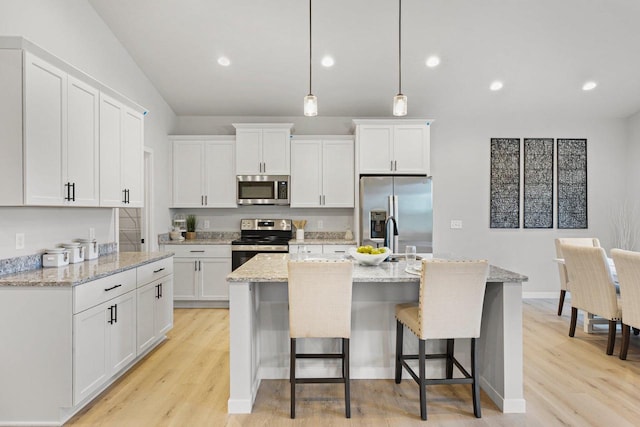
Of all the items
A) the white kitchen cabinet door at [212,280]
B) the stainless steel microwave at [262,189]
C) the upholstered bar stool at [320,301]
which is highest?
the stainless steel microwave at [262,189]

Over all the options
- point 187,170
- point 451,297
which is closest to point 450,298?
point 451,297

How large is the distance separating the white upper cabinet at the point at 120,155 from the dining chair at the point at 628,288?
173 inches

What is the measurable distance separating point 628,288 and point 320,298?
9.08ft

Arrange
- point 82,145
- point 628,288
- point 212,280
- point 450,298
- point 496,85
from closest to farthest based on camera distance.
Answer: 1. point 450,298
2. point 82,145
3. point 628,288
4. point 496,85
5. point 212,280

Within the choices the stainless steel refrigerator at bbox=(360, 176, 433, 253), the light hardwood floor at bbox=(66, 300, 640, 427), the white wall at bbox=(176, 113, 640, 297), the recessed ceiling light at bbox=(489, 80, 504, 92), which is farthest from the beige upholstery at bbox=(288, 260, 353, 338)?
the recessed ceiling light at bbox=(489, 80, 504, 92)

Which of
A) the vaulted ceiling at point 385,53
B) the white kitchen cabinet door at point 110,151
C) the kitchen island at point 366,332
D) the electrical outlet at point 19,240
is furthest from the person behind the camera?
the vaulted ceiling at point 385,53

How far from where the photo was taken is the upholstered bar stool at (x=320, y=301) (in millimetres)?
2256

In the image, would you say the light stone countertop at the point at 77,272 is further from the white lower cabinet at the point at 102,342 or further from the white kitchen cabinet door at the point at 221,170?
the white kitchen cabinet door at the point at 221,170

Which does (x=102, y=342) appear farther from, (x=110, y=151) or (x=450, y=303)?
(x=450, y=303)

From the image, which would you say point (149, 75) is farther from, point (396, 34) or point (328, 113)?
point (396, 34)

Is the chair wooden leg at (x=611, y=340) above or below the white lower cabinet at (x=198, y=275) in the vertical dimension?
below

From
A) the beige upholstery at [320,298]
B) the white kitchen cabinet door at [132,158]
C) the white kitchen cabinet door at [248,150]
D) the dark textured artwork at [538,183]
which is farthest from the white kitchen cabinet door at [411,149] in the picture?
the white kitchen cabinet door at [132,158]

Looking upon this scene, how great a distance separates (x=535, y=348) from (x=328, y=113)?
385 cm

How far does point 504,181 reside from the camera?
5.49 meters
